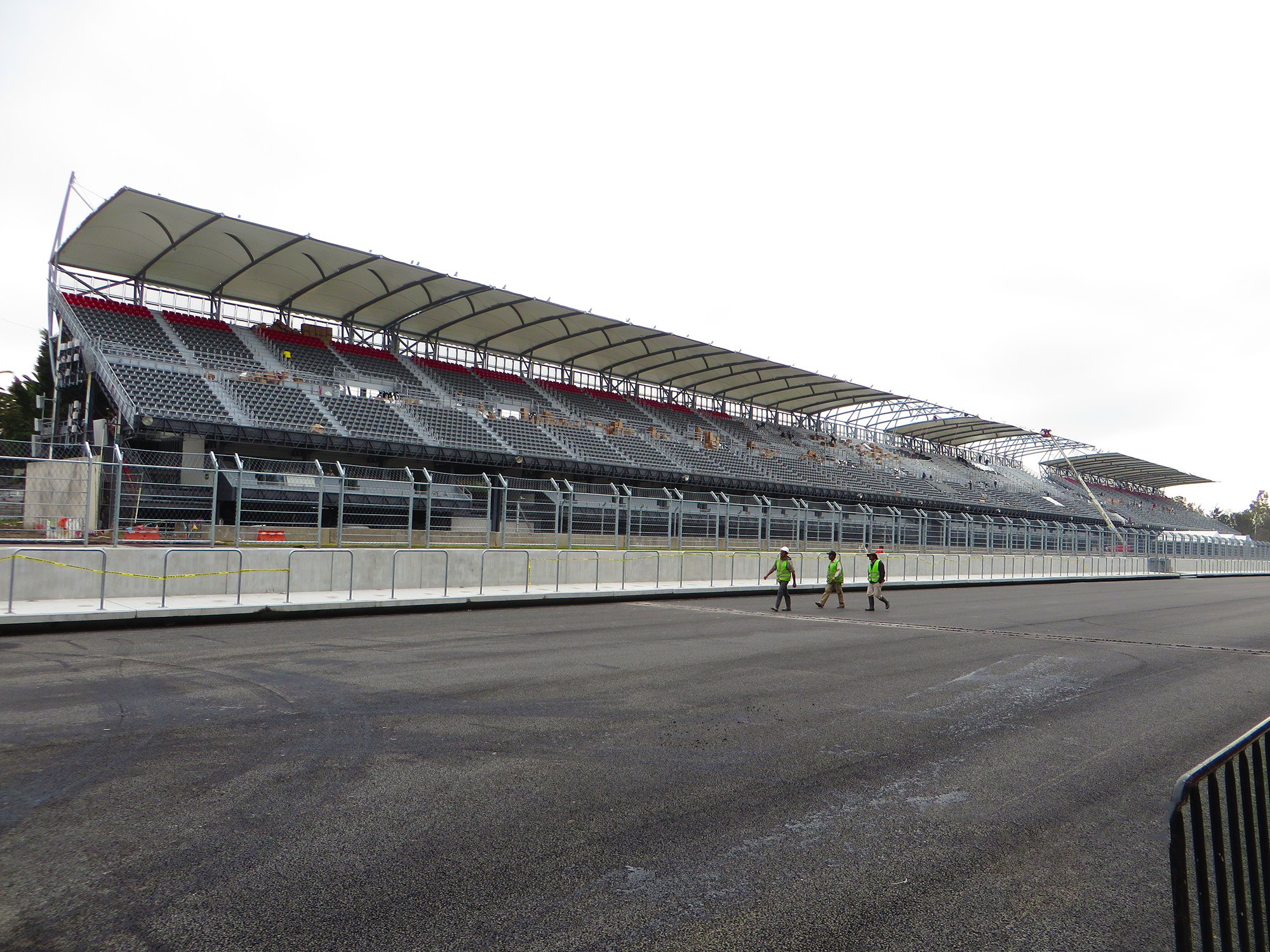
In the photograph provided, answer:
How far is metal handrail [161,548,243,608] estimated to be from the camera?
13.1m

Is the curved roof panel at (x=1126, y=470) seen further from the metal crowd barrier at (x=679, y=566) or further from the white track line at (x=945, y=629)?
the white track line at (x=945, y=629)

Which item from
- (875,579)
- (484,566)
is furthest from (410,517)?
(875,579)

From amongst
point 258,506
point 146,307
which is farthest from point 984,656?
point 146,307

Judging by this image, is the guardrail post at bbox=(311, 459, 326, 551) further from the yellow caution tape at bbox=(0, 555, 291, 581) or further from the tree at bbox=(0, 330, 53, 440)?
the tree at bbox=(0, 330, 53, 440)

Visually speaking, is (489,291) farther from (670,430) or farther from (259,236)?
(670,430)

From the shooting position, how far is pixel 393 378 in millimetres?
37750

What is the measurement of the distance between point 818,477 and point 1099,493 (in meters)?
52.4

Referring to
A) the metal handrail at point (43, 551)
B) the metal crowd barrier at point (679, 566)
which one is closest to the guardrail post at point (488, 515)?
the metal crowd barrier at point (679, 566)

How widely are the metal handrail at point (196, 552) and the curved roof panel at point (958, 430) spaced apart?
57.0 meters

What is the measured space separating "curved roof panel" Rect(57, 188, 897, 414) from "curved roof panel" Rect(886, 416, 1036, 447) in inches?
742

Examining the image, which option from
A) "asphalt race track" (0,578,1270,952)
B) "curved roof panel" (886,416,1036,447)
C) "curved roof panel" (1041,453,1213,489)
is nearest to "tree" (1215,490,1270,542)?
"curved roof panel" (1041,453,1213,489)

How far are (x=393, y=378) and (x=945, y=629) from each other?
2970cm

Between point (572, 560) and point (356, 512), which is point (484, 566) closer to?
point (572, 560)

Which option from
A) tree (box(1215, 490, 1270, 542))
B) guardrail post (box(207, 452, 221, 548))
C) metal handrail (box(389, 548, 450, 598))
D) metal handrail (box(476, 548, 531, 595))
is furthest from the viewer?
tree (box(1215, 490, 1270, 542))
